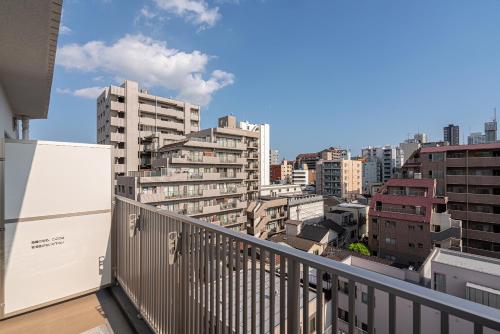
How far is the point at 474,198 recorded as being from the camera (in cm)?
1496

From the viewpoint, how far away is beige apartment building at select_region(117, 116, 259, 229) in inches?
577

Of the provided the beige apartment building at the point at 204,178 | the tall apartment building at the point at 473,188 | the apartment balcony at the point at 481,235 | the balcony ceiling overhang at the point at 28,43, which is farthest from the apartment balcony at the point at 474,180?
the balcony ceiling overhang at the point at 28,43

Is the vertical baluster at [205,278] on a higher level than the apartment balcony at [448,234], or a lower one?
higher

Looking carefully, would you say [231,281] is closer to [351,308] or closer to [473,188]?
[351,308]

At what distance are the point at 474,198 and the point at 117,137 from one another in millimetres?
23817

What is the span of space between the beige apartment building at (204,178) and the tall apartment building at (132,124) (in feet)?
5.33

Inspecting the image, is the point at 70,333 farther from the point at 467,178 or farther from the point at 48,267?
the point at 467,178

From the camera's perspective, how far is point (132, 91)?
747 inches

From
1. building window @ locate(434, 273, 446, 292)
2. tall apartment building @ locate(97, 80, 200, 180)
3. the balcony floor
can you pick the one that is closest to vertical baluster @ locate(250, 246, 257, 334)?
the balcony floor

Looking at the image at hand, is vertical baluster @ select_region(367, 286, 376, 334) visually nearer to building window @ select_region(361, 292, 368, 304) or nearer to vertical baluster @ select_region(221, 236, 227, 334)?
building window @ select_region(361, 292, 368, 304)

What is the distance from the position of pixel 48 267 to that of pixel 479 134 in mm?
48343

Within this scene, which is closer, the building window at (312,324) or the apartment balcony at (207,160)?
the building window at (312,324)

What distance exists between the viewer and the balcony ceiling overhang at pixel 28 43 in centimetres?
109

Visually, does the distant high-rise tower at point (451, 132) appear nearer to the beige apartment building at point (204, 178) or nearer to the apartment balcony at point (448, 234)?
the apartment balcony at point (448, 234)
